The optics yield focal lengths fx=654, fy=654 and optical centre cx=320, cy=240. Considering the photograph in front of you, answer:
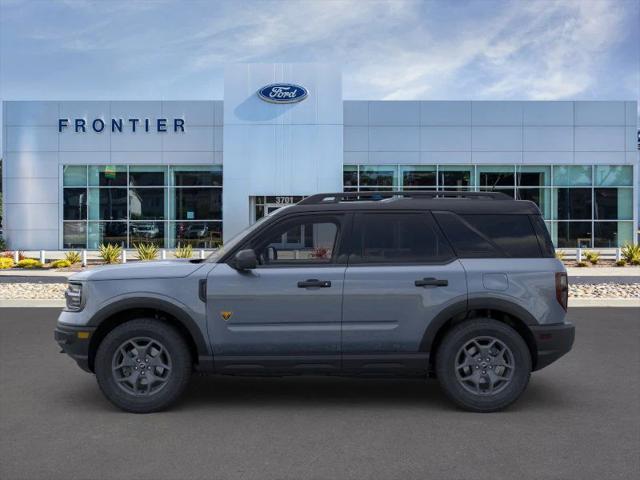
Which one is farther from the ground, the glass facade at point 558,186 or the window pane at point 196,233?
the glass facade at point 558,186

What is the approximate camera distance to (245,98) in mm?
29047

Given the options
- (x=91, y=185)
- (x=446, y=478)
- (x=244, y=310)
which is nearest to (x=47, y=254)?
(x=91, y=185)

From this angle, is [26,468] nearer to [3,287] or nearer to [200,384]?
[200,384]

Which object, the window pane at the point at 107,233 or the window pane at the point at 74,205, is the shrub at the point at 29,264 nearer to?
the window pane at the point at 107,233

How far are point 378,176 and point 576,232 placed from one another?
9938 mm

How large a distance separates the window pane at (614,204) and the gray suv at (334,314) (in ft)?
91.6

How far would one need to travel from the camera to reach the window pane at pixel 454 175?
30.7 metres

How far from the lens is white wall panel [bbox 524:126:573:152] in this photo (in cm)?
3038

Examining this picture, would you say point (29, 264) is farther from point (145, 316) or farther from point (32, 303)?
point (145, 316)

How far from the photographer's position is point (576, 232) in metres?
31.4

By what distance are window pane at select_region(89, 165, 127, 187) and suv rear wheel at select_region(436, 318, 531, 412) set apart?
27.6 m

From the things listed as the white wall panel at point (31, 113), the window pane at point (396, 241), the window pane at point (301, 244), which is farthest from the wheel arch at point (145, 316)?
the white wall panel at point (31, 113)

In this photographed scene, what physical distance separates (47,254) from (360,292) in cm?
2636

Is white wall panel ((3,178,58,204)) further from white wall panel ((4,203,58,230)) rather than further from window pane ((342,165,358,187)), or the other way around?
window pane ((342,165,358,187))
